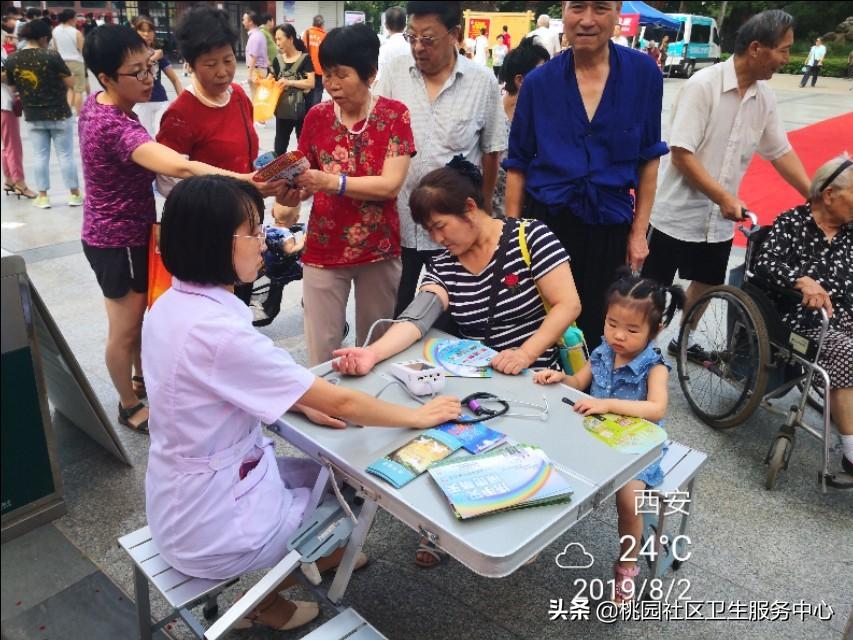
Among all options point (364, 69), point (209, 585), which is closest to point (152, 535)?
point (209, 585)

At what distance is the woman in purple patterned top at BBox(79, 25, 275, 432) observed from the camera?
242cm

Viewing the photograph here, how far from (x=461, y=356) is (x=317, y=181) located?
79cm

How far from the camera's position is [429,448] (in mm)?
1555

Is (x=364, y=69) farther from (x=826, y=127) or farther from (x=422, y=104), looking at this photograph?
(x=826, y=127)

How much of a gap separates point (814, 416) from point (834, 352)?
0.78 meters

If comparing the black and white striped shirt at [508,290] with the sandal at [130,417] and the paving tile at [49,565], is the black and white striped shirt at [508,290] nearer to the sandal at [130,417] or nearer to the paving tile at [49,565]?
the paving tile at [49,565]

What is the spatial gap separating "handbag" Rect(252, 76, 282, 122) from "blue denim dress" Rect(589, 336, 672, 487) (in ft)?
14.6

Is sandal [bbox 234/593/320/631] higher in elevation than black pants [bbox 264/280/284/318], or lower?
lower

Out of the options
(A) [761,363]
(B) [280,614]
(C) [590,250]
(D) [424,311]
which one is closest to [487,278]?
(D) [424,311]

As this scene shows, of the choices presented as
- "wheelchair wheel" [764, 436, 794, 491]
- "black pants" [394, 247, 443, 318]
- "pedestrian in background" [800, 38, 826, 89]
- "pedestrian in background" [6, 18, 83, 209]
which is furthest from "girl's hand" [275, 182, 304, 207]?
"pedestrian in background" [6, 18, 83, 209]

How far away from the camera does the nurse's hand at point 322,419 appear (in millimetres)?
1658

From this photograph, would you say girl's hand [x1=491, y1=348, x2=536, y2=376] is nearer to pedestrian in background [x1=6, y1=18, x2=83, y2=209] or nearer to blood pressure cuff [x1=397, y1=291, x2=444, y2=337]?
blood pressure cuff [x1=397, y1=291, x2=444, y2=337]

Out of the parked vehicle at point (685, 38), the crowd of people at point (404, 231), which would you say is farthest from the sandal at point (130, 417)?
the parked vehicle at point (685, 38)

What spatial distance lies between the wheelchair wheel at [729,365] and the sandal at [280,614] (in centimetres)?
198
